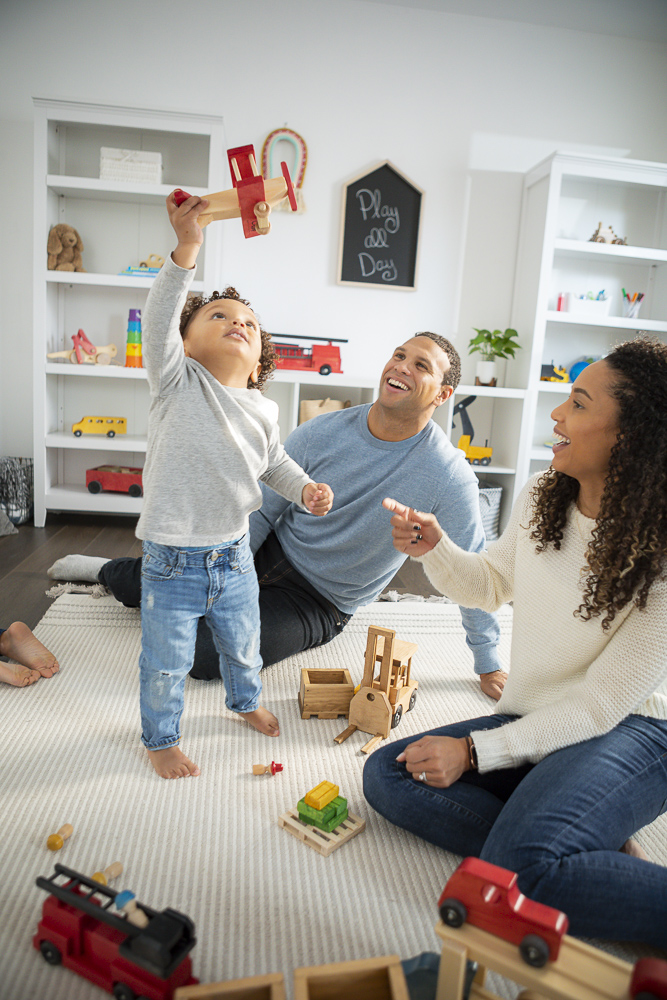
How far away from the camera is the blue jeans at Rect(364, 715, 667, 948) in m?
0.86

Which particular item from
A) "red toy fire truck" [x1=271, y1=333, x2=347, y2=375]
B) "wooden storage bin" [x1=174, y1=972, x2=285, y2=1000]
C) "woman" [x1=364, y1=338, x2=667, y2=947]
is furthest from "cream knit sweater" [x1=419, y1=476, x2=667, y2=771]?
"red toy fire truck" [x1=271, y1=333, x2=347, y2=375]

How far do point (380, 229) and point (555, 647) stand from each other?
8.93ft

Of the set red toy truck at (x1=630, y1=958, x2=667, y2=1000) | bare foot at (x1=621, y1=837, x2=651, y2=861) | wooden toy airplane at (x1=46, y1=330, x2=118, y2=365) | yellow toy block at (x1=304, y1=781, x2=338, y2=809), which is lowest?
yellow toy block at (x1=304, y1=781, x2=338, y2=809)

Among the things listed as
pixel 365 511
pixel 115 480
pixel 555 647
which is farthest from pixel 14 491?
→ pixel 555 647

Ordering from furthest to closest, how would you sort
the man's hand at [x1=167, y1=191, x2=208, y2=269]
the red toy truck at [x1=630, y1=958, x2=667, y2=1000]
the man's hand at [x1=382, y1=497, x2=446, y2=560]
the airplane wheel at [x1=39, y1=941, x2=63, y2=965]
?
the man's hand at [x1=382, y1=497, x2=446, y2=560]
the man's hand at [x1=167, y1=191, x2=208, y2=269]
the airplane wheel at [x1=39, y1=941, x2=63, y2=965]
the red toy truck at [x1=630, y1=958, x2=667, y2=1000]

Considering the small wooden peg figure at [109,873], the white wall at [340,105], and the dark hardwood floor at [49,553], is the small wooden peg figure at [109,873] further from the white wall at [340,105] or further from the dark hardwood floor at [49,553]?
the white wall at [340,105]

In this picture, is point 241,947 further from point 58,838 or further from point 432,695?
point 432,695

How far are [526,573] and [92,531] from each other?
7.36 feet

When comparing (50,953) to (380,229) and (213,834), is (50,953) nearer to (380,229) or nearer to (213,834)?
(213,834)

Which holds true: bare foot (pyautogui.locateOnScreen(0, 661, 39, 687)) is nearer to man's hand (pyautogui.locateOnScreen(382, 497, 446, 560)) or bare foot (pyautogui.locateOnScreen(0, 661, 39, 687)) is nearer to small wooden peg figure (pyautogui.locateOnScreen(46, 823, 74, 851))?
small wooden peg figure (pyautogui.locateOnScreen(46, 823, 74, 851))

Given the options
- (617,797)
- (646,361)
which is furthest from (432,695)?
(646,361)

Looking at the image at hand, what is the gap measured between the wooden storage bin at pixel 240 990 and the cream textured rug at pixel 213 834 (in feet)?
0.50

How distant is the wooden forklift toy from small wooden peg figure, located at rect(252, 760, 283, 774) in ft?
0.55

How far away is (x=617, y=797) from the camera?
94 centimetres
